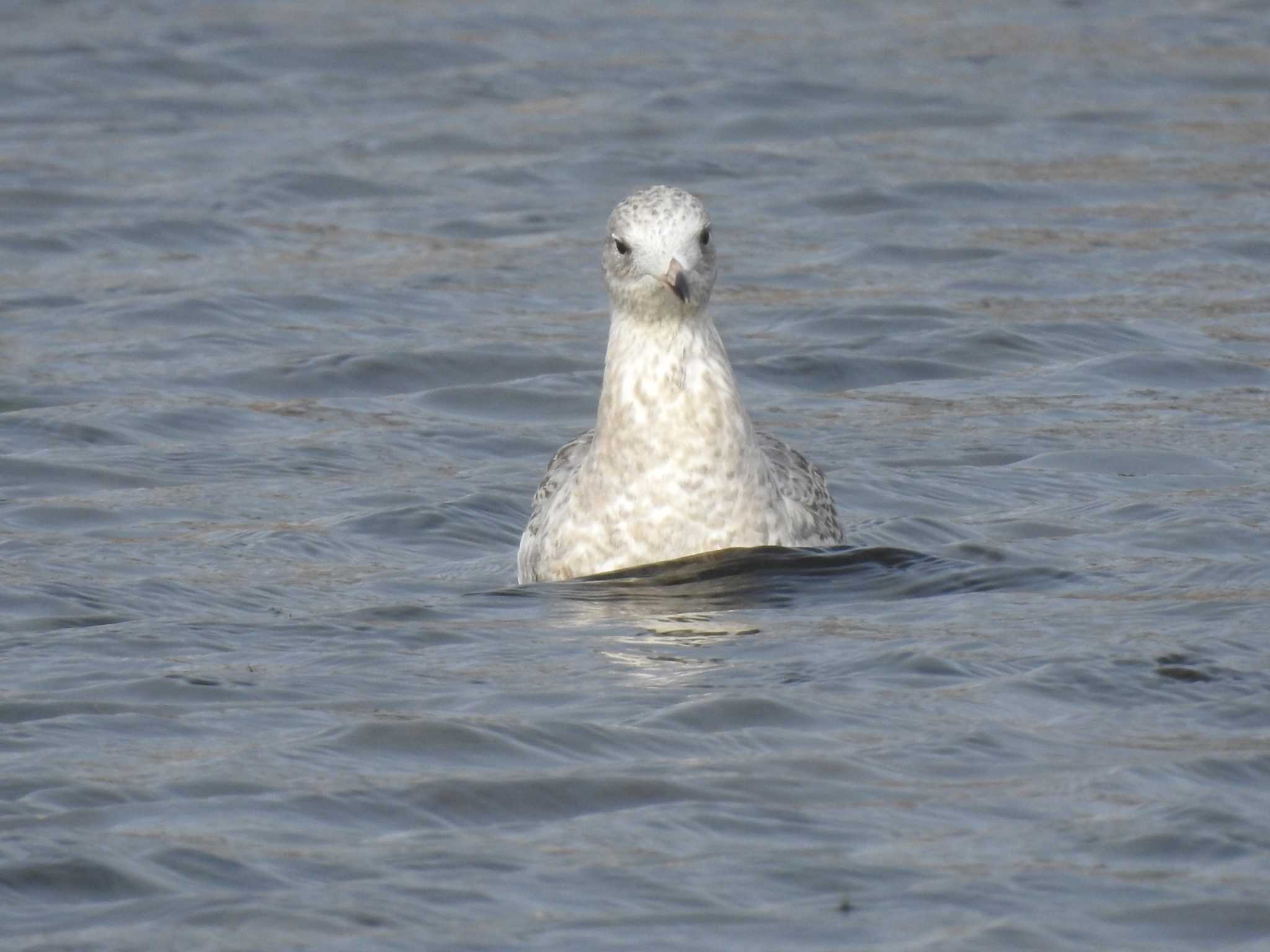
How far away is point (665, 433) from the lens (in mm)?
9617

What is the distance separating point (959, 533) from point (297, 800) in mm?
4422

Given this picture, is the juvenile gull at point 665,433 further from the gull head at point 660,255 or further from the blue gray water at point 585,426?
the blue gray water at point 585,426

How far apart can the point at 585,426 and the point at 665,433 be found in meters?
4.39

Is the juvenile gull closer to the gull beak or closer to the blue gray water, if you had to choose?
the gull beak

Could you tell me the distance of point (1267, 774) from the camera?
7.18m

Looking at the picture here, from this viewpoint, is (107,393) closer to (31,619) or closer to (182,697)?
(31,619)

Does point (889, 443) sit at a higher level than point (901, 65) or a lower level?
lower

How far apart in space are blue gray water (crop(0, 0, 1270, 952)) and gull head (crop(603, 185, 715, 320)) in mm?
968

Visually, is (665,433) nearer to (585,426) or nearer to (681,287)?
(681,287)

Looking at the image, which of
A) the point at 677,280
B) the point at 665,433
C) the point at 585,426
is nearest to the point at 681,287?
the point at 677,280

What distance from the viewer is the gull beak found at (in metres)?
9.30

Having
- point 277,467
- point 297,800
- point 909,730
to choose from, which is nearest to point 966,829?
point 909,730

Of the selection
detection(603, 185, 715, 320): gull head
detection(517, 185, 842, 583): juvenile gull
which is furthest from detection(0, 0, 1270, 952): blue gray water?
detection(603, 185, 715, 320): gull head

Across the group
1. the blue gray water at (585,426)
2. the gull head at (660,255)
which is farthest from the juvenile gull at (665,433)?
the blue gray water at (585,426)
